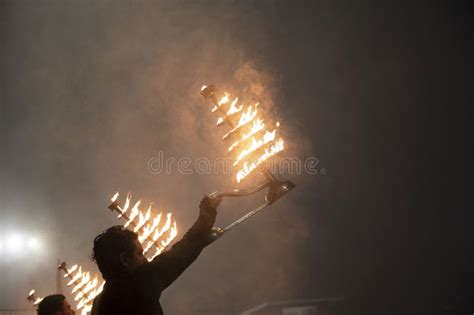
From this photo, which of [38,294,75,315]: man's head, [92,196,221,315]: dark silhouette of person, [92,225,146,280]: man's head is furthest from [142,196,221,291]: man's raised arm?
[38,294,75,315]: man's head

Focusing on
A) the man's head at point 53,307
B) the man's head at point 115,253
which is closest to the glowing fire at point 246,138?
the man's head at point 115,253

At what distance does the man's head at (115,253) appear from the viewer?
2.79 metres

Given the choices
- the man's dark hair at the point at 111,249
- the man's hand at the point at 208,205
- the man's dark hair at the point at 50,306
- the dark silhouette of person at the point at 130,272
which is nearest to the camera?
the dark silhouette of person at the point at 130,272

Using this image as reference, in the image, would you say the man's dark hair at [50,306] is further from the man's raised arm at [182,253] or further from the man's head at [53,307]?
the man's raised arm at [182,253]

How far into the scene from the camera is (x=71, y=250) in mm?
13633

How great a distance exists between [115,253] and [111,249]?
33 millimetres

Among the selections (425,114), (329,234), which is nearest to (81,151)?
(329,234)

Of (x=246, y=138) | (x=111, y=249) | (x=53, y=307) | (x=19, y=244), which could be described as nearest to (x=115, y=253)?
(x=111, y=249)

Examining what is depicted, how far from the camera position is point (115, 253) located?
9.20 feet

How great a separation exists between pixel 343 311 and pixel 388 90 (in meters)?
5.91

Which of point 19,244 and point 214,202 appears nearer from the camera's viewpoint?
point 214,202

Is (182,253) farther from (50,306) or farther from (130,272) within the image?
(50,306)

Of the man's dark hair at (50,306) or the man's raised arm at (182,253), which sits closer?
the man's raised arm at (182,253)

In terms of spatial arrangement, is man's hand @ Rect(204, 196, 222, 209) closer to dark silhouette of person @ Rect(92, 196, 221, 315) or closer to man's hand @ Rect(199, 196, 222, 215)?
man's hand @ Rect(199, 196, 222, 215)
